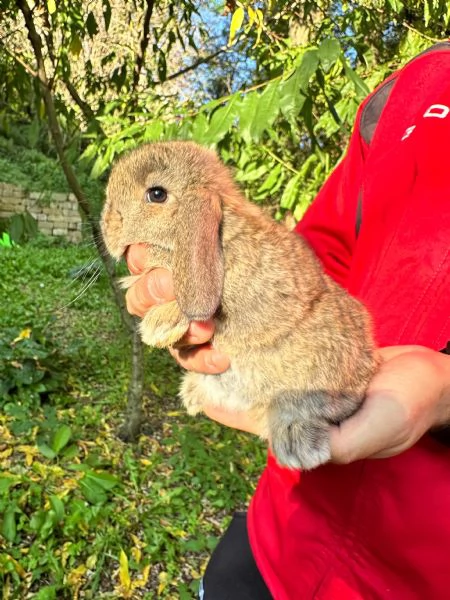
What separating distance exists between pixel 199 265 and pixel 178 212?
0.69ft

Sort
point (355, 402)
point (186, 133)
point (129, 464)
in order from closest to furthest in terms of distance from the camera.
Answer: point (355, 402) < point (186, 133) < point (129, 464)

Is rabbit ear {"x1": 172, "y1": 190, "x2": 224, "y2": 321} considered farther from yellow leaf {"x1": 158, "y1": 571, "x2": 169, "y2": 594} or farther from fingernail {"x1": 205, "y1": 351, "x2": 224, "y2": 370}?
yellow leaf {"x1": 158, "y1": 571, "x2": 169, "y2": 594}

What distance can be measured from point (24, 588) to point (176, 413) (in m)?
2.41

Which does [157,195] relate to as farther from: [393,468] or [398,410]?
[393,468]

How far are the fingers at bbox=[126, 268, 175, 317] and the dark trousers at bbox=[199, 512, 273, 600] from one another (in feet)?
3.47

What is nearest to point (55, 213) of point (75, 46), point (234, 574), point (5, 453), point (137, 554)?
point (5, 453)

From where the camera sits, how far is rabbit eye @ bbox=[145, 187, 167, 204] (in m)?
1.44

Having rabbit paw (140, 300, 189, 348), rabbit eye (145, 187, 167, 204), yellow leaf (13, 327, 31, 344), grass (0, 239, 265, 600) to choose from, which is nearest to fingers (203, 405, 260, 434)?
rabbit paw (140, 300, 189, 348)

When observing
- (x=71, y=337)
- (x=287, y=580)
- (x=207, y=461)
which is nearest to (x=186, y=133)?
(x=287, y=580)

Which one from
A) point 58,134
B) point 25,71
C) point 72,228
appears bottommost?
point 72,228

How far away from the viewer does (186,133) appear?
2.34 meters

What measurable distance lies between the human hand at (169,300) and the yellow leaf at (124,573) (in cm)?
242

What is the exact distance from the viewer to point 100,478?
3.81 metres

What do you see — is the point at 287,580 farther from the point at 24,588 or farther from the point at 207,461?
the point at 207,461
